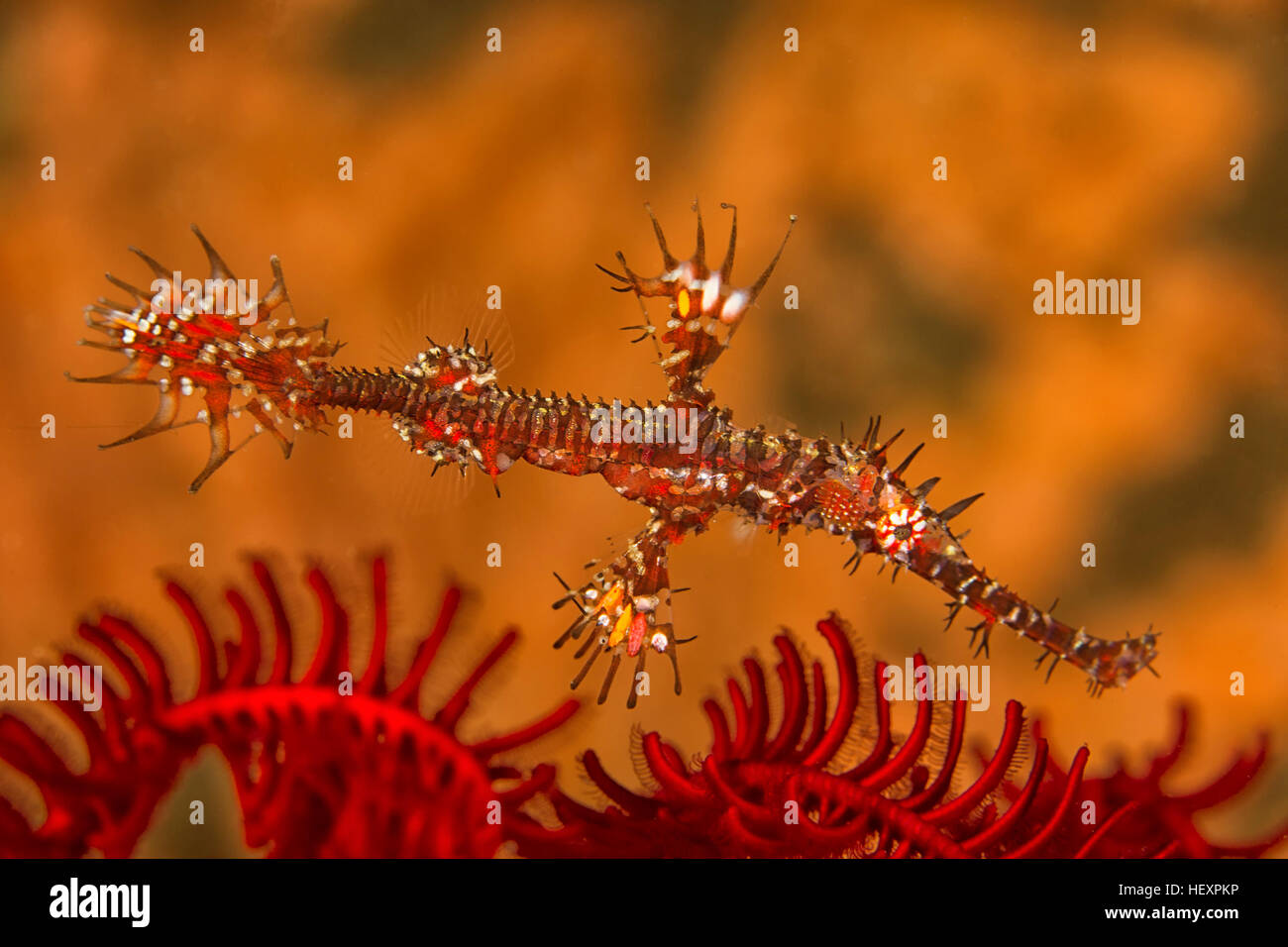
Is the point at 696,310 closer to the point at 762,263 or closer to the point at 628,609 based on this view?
the point at 762,263

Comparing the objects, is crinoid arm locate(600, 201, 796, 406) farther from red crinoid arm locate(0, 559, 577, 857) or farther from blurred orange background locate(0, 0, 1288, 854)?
red crinoid arm locate(0, 559, 577, 857)

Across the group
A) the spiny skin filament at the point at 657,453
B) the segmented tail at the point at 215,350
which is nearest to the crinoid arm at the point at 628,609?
the spiny skin filament at the point at 657,453

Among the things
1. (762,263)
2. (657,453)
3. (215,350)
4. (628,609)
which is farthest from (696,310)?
(215,350)

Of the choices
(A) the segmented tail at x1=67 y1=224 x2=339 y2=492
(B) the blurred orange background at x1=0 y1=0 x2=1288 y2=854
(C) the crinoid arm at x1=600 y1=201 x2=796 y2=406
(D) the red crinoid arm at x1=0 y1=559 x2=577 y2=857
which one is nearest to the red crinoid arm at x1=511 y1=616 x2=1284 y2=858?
(D) the red crinoid arm at x1=0 y1=559 x2=577 y2=857

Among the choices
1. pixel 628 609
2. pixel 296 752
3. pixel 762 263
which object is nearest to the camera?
pixel 296 752

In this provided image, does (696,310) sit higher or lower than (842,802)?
higher
